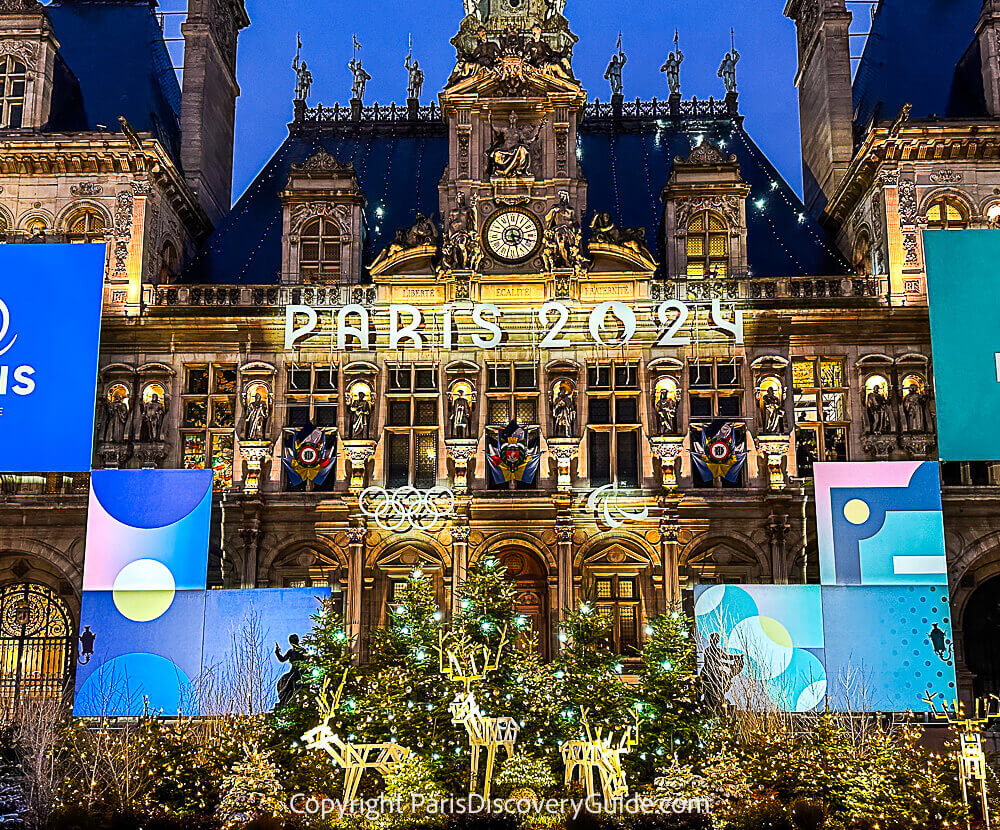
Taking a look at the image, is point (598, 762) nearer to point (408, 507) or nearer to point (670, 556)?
point (670, 556)

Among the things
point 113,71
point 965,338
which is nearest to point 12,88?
point 113,71

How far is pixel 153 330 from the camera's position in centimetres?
3925

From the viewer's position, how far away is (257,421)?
3791 cm

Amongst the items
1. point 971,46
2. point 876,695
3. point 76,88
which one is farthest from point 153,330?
point 971,46

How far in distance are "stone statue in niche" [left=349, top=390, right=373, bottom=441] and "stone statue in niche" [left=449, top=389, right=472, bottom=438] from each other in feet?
8.18

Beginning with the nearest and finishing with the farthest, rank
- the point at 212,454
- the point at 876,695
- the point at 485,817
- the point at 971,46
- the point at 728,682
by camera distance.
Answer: the point at 485,817 < the point at 728,682 < the point at 876,695 < the point at 212,454 < the point at 971,46

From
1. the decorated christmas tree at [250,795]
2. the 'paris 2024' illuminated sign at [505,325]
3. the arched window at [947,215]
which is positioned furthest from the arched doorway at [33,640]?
the arched window at [947,215]

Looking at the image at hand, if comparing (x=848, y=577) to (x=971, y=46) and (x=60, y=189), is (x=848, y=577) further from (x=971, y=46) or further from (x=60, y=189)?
(x=60, y=189)

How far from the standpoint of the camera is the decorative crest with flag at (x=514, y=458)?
124 feet

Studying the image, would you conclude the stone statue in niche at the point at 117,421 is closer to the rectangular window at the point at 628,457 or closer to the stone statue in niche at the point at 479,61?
the stone statue in niche at the point at 479,61

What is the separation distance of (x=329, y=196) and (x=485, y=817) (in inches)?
903

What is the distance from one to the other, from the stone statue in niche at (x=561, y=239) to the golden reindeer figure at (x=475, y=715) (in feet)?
45.8

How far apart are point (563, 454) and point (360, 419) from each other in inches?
242

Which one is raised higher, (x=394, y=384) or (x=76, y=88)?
(x=76, y=88)
